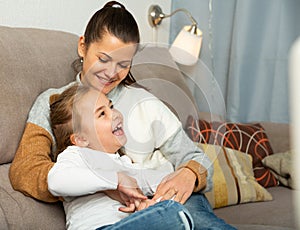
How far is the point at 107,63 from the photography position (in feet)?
3.68

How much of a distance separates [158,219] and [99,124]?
0.80 feet

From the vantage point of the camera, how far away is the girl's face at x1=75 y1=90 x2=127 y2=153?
108 cm

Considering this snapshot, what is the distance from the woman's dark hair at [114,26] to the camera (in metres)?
1.21

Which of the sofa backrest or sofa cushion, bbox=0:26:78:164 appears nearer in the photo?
the sofa backrest

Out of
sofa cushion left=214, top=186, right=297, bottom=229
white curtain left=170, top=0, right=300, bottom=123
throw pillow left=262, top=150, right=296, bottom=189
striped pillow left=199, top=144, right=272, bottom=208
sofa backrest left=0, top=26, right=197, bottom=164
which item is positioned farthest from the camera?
white curtain left=170, top=0, right=300, bottom=123

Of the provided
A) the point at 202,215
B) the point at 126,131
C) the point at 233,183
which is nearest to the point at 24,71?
the point at 126,131

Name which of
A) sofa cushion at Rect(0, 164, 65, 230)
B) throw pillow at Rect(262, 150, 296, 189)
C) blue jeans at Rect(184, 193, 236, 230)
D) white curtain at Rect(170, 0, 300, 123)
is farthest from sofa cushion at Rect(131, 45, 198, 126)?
white curtain at Rect(170, 0, 300, 123)

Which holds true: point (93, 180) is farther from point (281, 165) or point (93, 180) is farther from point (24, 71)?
point (281, 165)

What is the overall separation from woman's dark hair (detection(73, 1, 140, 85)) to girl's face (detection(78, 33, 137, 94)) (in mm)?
14

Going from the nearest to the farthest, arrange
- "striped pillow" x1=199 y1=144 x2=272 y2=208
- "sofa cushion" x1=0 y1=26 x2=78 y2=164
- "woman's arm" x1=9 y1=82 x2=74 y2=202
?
1. "woman's arm" x1=9 y1=82 x2=74 y2=202
2. "sofa cushion" x1=0 y1=26 x2=78 y2=164
3. "striped pillow" x1=199 y1=144 x2=272 y2=208

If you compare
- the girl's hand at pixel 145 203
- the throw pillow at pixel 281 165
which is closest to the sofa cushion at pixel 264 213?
the throw pillow at pixel 281 165

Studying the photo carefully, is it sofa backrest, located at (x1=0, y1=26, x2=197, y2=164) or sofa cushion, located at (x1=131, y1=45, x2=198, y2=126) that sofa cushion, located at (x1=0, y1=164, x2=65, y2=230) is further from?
sofa cushion, located at (x1=131, y1=45, x2=198, y2=126)

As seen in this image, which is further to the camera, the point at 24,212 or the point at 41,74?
the point at 41,74

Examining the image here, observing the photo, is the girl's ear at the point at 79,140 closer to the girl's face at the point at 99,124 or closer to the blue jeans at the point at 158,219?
the girl's face at the point at 99,124
